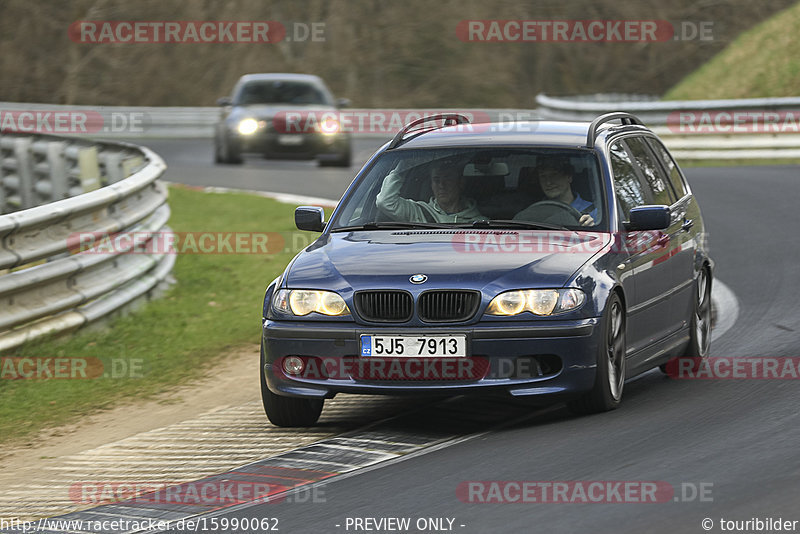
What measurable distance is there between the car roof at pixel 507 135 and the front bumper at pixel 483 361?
160cm

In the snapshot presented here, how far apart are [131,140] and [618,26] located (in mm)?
17982

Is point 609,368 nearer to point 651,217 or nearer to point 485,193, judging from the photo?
point 651,217

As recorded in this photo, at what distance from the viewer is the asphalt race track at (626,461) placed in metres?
5.82

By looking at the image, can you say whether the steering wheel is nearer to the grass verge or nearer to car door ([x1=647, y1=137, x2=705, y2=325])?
car door ([x1=647, y1=137, x2=705, y2=325])

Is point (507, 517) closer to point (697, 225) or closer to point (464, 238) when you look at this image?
point (464, 238)

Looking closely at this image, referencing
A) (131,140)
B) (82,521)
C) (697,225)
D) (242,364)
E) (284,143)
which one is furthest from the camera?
(131,140)

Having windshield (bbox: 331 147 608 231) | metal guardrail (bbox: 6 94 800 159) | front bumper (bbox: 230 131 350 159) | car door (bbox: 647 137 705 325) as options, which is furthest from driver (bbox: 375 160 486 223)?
front bumper (bbox: 230 131 350 159)

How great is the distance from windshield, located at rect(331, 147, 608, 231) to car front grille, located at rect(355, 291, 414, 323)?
1.00 m

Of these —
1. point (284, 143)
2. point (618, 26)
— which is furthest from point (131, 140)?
point (618, 26)

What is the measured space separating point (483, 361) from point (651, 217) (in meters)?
1.51

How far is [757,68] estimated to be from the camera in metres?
33.6

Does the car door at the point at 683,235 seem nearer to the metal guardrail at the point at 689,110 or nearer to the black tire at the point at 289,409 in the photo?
the black tire at the point at 289,409

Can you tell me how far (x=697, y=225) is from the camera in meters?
9.87

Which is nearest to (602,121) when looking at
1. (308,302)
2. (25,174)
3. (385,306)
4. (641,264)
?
(641,264)
